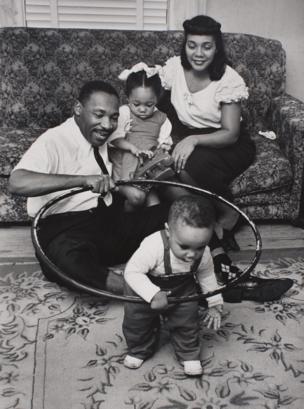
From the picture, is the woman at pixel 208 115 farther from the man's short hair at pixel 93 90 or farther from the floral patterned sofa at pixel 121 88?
the man's short hair at pixel 93 90

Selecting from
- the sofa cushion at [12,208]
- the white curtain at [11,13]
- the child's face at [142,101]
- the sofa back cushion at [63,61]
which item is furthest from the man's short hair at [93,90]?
the white curtain at [11,13]

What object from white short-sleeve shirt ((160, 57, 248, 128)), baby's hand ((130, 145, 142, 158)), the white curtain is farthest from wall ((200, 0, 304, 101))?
baby's hand ((130, 145, 142, 158))

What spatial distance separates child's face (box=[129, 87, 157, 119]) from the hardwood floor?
2.92 feet

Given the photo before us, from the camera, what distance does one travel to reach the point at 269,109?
3449 millimetres

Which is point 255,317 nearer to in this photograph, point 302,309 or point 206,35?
point 302,309

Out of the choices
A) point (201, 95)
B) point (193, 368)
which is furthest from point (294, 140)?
point (193, 368)

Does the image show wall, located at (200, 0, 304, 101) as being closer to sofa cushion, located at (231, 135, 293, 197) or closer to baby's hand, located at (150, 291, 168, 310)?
sofa cushion, located at (231, 135, 293, 197)

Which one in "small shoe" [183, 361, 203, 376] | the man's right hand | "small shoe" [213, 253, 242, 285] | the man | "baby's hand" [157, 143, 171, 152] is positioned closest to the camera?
"small shoe" [183, 361, 203, 376]

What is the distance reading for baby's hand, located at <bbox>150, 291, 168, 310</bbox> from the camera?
170 centimetres

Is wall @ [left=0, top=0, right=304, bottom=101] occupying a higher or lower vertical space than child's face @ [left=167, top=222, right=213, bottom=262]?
higher

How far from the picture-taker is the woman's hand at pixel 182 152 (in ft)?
8.61

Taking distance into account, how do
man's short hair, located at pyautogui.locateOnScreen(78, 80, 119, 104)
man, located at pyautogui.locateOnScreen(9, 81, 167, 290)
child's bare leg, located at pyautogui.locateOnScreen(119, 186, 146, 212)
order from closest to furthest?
1. man, located at pyautogui.locateOnScreen(9, 81, 167, 290)
2. man's short hair, located at pyautogui.locateOnScreen(78, 80, 119, 104)
3. child's bare leg, located at pyautogui.locateOnScreen(119, 186, 146, 212)

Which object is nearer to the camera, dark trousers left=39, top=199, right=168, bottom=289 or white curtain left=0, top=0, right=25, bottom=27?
dark trousers left=39, top=199, right=168, bottom=289

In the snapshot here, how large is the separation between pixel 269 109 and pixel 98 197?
1.55 m
